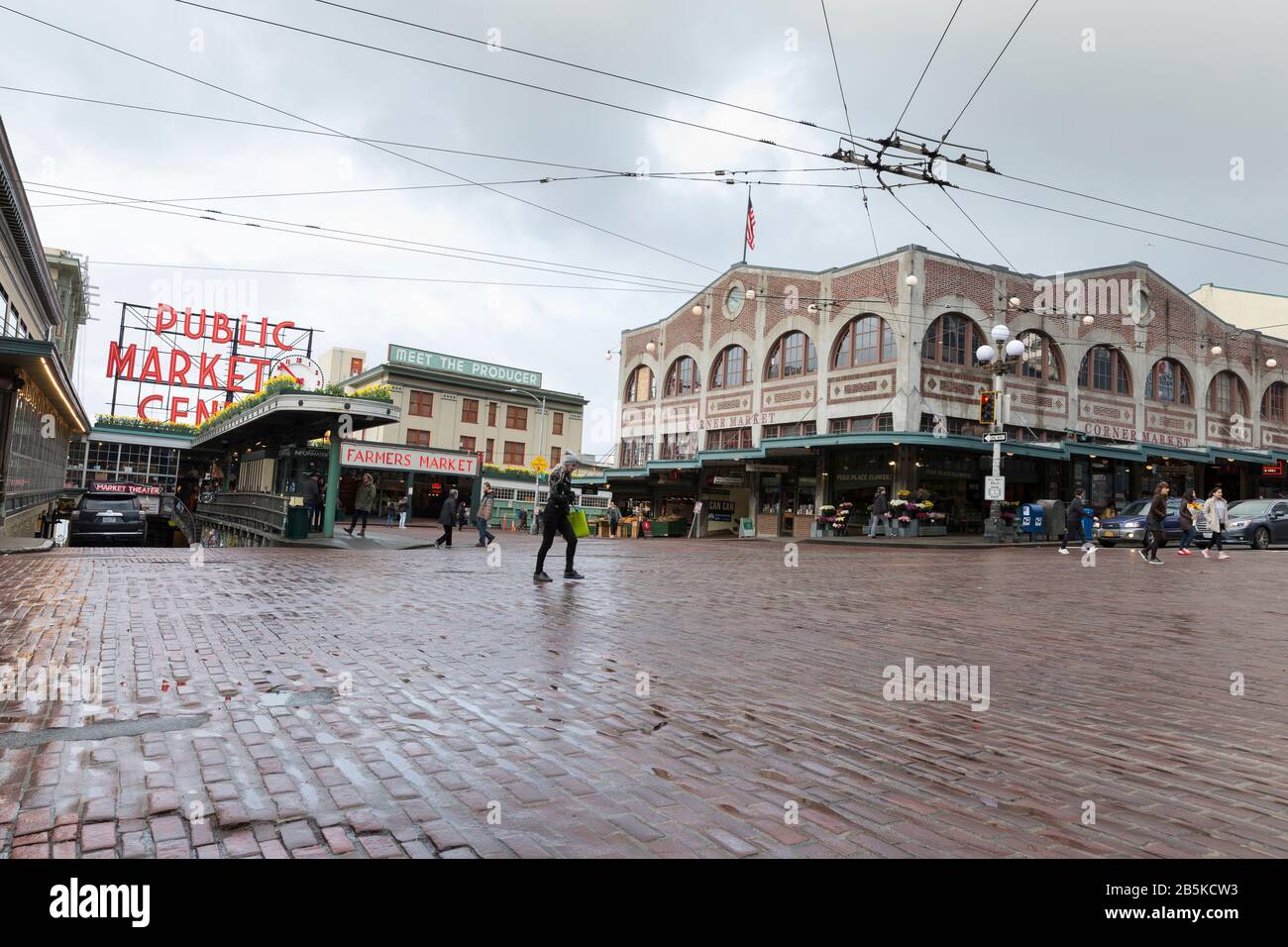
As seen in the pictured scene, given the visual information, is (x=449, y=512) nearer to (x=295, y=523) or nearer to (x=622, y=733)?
(x=295, y=523)

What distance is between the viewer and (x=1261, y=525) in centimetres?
2311

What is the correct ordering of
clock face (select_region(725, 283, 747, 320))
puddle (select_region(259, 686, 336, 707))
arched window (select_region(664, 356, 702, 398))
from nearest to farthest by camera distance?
puddle (select_region(259, 686, 336, 707))
clock face (select_region(725, 283, 747, 320))
arched window (select_region(664, 356, 702, 398))

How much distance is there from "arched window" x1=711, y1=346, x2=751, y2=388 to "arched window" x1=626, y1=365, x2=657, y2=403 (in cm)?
503

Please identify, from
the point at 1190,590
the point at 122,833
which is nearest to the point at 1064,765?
the point at 122,833

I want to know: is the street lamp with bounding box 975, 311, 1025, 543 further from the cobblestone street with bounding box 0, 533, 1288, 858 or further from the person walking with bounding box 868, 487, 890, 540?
the cobblestone street with bounding box 0, 533, 1288, 858

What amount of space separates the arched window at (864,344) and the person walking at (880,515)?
5.64m

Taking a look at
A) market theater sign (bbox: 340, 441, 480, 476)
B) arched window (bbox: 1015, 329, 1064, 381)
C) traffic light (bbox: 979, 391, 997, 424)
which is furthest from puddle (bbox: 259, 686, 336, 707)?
arched window (bbox: 1015, 329, 1064, 381)

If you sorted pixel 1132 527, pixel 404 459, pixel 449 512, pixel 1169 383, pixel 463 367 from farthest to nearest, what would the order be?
pixel 463 367 → pixel 404 459 → pixel 1169 383 → pixel 1132 527 → pixel 449 512

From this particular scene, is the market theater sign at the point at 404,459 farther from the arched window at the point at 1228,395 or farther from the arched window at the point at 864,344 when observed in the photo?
the arched window at the point at 1228,395

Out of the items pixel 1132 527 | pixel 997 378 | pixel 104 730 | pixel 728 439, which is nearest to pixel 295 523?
pixel 104 730

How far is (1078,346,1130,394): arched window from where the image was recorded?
3272 centimetres

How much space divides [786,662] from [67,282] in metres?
46.6

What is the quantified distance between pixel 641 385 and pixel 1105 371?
2331 cm
